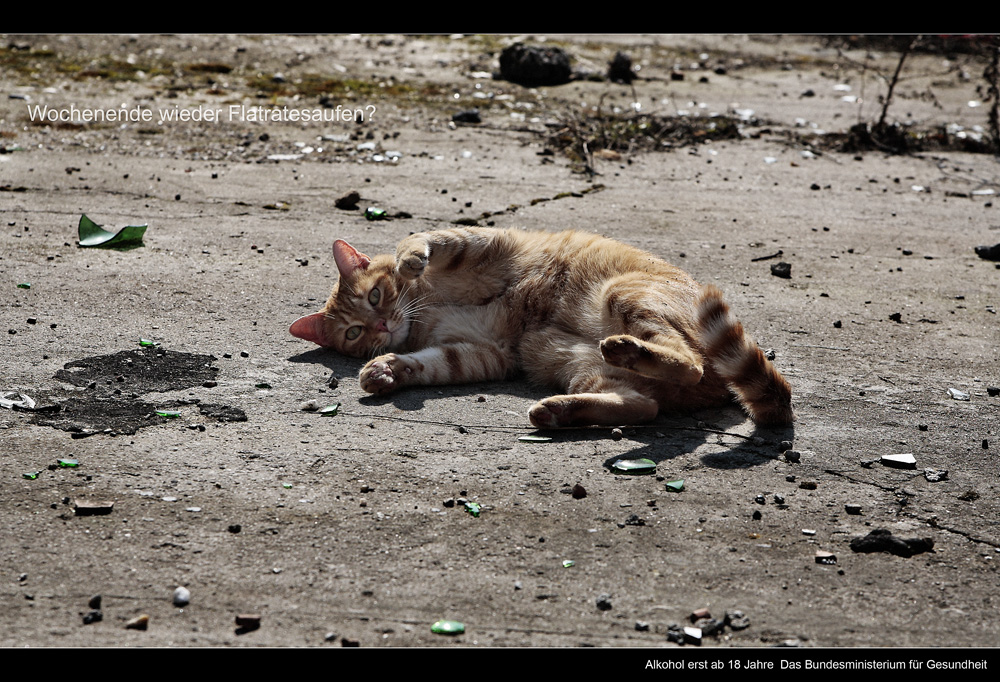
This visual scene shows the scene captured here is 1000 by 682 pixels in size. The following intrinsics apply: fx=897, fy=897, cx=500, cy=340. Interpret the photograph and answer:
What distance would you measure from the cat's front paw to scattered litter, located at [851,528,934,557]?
2430 mm

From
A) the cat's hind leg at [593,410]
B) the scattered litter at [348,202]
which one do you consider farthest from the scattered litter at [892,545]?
the scattered litter at [348,202]

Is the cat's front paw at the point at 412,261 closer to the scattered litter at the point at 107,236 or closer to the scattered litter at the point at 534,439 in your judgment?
the scattered litter at the point at 534,439

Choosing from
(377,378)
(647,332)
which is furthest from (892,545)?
(377,378)

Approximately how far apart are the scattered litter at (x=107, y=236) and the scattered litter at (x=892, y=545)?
4.95 m

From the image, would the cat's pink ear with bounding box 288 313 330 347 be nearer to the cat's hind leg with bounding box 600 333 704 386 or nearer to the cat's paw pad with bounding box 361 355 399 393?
the cat's paw pad with bounding box 361 355 399 393

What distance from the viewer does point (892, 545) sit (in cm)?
318

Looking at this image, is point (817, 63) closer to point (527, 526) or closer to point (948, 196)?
point (948, 196)

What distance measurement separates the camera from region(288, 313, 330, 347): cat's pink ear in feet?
15.8

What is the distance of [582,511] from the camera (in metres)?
3.37

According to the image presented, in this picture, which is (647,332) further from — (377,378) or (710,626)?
(710,626)

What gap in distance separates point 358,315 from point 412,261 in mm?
512
